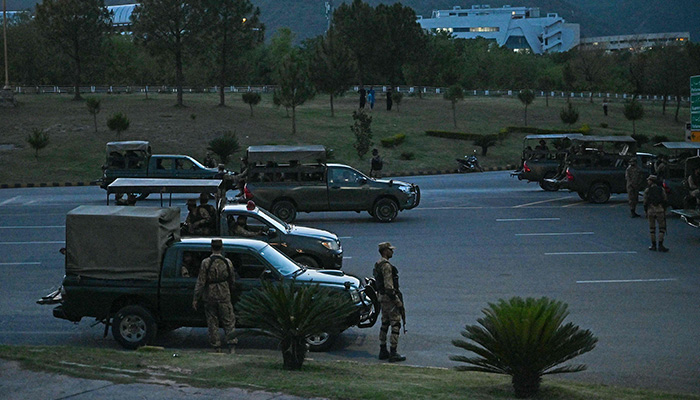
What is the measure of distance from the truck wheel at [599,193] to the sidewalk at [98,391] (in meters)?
23.5

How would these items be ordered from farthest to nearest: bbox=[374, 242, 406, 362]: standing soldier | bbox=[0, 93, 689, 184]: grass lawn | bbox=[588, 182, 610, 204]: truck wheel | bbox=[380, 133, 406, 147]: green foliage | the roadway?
bbox=[380, 133, 406, 147]: green foliage, bbox=[0, 93, 689, 184]: grass lawn, bbox=[588, 182, 610, 204]: truck wheel, the roadway, bbox=[374, 242, 406, 362]: standing soldier

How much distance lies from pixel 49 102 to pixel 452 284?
5414 cm

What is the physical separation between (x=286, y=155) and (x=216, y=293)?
13.5m

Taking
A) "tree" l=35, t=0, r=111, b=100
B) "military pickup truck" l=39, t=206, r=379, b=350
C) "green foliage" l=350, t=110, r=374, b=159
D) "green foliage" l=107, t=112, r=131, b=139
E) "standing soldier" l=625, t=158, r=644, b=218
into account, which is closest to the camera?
"military pickup truck" l=39, t=206, r=379, b=350

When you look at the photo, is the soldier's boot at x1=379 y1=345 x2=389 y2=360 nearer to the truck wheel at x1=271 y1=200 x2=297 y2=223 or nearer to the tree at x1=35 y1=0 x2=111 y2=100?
the truck wheel at x1=271 y1=200 x2=297 y2=223

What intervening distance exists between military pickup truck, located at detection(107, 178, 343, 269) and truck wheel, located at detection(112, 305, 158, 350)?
13.7ft

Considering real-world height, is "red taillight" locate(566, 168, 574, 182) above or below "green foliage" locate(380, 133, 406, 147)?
above

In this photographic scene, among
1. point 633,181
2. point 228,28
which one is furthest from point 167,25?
point 633,181

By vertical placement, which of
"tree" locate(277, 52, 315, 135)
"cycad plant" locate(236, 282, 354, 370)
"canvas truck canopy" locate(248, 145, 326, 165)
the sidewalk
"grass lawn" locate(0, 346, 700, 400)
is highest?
"tree" locate(277, 52, 315, 135)

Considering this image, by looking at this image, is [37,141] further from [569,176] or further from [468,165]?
[569,176]

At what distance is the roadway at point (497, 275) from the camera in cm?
1172

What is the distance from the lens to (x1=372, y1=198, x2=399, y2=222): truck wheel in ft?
81.9

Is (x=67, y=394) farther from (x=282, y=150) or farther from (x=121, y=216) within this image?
(x=282, y=150)

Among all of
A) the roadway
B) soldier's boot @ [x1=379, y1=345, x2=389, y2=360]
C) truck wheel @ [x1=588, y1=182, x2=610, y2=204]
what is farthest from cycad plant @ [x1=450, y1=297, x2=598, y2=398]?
truck wheel @ [x1=588, y1=182, x2=610, y2=204]
